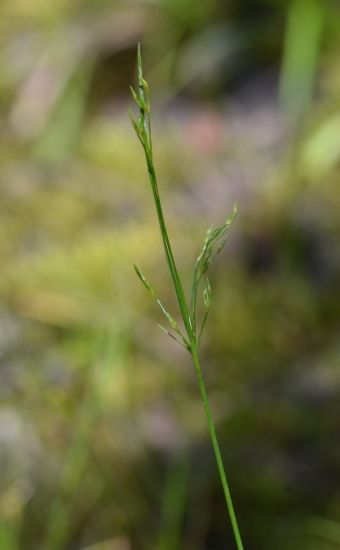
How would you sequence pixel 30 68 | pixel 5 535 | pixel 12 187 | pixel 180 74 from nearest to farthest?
1. pixel 5 535
2. pixel 12 187
3. pixel 180 74
4. pixel 30 68

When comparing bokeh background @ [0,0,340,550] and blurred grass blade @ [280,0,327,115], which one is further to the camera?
blurred grass blade @ [280,0,327,115]

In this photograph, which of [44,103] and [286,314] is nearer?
[286,314]

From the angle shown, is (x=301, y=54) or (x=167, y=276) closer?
(x=167, y=276)

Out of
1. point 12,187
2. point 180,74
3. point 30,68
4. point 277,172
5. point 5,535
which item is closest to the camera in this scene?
point 5,535

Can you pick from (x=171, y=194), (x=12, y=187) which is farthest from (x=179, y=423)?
(x=12, y=187)

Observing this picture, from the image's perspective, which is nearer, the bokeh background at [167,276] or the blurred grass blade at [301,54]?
the bokeh background at [167,276]

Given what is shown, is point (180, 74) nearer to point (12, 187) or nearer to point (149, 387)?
point (12, 187)

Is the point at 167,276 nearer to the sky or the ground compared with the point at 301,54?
nearer to the ground

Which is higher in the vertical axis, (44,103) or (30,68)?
(30,68)
